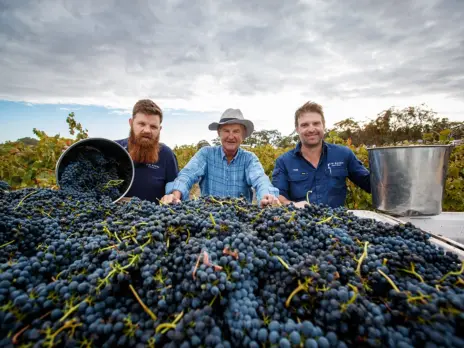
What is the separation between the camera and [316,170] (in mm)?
3889

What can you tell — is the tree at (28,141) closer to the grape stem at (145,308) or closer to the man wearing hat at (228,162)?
the man wearing hat at (228,162)

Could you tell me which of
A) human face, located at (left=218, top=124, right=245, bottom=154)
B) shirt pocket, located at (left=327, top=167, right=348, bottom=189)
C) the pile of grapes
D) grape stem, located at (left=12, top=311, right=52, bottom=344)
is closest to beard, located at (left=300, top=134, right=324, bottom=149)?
shirt pocket, located at (left=327, top=167, right=348, bottom=189)

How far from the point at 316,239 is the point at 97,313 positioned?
2.89 ft

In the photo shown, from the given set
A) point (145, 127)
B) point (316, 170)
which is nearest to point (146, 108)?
point (145, 127)

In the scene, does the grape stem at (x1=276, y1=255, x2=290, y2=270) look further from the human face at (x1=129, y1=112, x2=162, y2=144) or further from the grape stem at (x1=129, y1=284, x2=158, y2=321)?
the human face at (x1=129, y1=112, x2=162, y2=144)

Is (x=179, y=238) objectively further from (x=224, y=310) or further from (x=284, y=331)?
(x=284, y=331)

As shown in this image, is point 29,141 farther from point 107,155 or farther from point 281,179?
point 281,179

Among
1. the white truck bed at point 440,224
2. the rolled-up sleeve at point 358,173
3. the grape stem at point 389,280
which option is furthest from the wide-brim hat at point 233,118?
the grape stem at point 389,280

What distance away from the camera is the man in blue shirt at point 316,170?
3801 millimetres

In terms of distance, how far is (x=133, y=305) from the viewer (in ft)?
2.86

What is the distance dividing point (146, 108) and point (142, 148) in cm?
53

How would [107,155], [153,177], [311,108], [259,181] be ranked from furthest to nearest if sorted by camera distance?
[311,108] → [153,177] → [259,181] → [107,155]

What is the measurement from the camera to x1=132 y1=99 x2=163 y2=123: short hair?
3.46m

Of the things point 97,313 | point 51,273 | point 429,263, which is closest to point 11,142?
point 51,273
